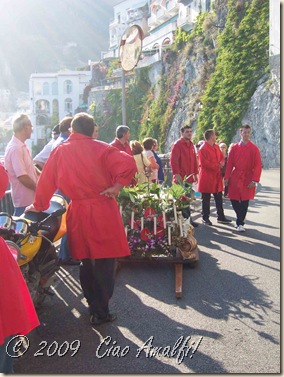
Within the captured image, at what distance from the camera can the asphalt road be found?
12.2ft

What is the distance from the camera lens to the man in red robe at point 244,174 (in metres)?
8.99

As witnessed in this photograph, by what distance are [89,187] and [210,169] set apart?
5.80 meters

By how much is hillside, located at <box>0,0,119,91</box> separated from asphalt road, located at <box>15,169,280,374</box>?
6494 inches

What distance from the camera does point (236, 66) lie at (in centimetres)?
3356

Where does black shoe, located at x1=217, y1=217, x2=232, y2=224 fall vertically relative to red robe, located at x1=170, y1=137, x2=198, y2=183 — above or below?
below

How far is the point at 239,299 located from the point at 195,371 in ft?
5.72

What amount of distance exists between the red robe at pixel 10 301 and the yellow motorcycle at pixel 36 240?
1.63 feet

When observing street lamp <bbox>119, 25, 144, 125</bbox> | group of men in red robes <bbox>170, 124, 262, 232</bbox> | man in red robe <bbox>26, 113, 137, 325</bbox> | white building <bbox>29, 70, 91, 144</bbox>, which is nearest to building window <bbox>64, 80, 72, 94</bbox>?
white building <bbox>29, 70, 91, 144</bbox>

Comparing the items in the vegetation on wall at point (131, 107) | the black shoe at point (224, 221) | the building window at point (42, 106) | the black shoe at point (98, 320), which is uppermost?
the building window at point (42, 106)

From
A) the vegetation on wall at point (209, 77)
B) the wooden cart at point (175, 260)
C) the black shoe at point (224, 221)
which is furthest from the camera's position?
the vegetation on wall at point (209, 77)

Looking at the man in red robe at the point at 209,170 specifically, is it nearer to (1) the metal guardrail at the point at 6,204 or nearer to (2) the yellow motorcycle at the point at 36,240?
(1) the metal guardrail at the point at 6,204

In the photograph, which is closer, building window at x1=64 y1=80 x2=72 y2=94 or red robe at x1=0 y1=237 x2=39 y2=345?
red robe at x1=0 y1=237 x2=39 y2=345

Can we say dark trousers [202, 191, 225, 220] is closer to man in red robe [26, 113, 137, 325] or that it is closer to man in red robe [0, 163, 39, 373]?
man in red robe [26, 113, 137, 325]

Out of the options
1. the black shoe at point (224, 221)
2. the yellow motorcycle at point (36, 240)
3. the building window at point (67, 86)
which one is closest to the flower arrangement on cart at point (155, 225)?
the yellow motorcycle at point (36, 240)
